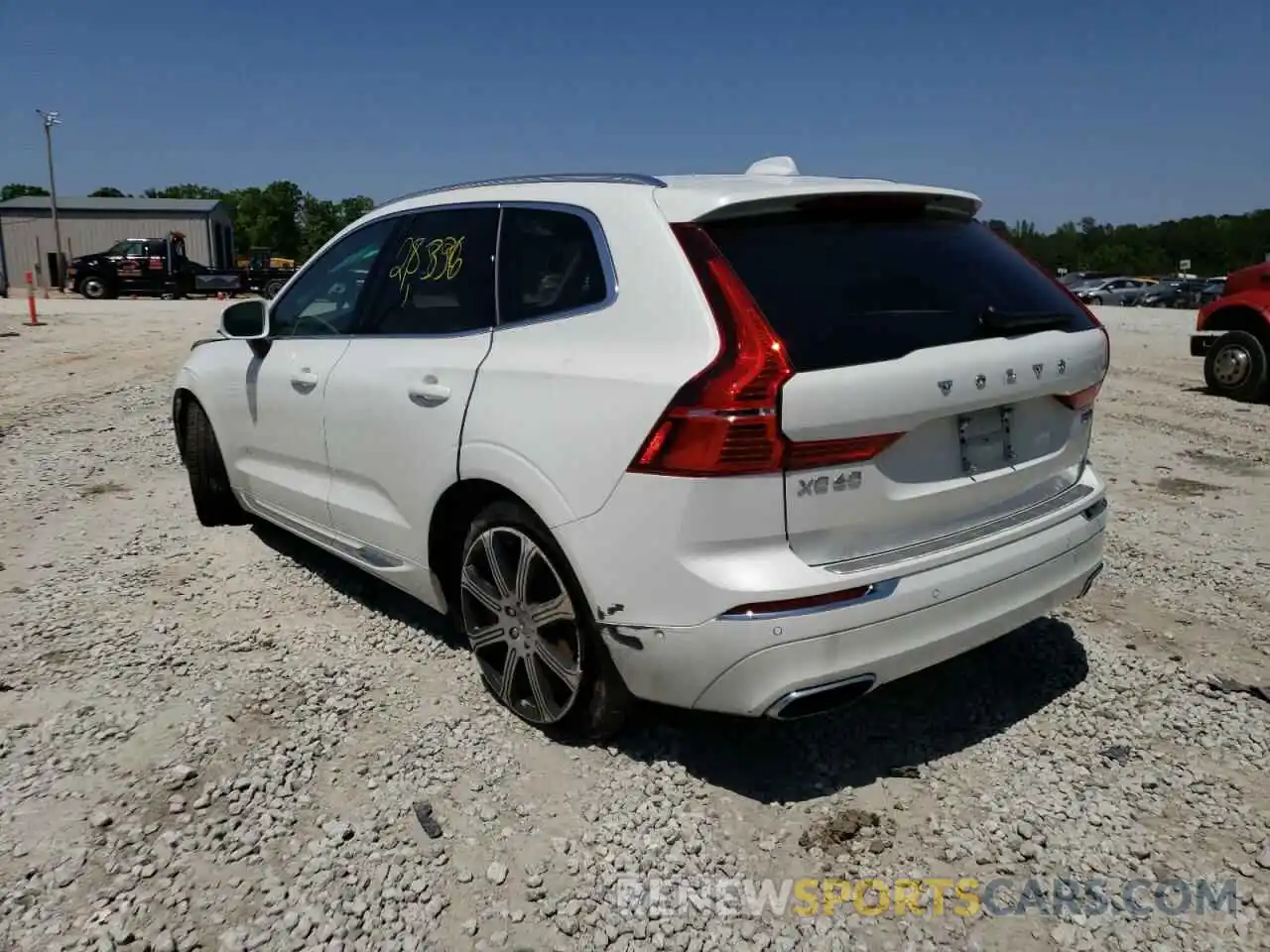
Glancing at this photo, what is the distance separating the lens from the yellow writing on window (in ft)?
11.6

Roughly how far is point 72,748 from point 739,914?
2245mm

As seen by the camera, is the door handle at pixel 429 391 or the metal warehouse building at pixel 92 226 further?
the metal warehouse building at pixel 92 226

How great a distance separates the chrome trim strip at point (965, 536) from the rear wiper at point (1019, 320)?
1.83ft

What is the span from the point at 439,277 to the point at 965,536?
6.87 feet

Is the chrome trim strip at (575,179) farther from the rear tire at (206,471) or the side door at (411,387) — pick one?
the rear tire at (206,471)

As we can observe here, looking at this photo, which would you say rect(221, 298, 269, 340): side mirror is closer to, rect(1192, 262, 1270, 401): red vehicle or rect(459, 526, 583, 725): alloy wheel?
rect(459, 526, 583, 725): alloy wheel

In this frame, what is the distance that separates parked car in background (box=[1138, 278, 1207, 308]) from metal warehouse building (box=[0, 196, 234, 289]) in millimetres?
44846

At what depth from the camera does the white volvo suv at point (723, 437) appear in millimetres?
2467


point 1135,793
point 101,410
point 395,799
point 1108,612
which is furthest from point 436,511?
point 101,410

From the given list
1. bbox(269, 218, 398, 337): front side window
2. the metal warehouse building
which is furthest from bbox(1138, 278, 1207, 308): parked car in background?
the metal warehouse building

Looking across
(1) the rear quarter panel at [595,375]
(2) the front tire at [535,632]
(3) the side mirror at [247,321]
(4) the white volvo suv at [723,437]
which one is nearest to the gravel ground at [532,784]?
(2) the front tire at [535,632]

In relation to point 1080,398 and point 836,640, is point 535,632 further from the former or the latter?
point 1080,398

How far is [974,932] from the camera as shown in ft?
7.64

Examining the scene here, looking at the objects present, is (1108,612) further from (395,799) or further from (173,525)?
(173,525)
